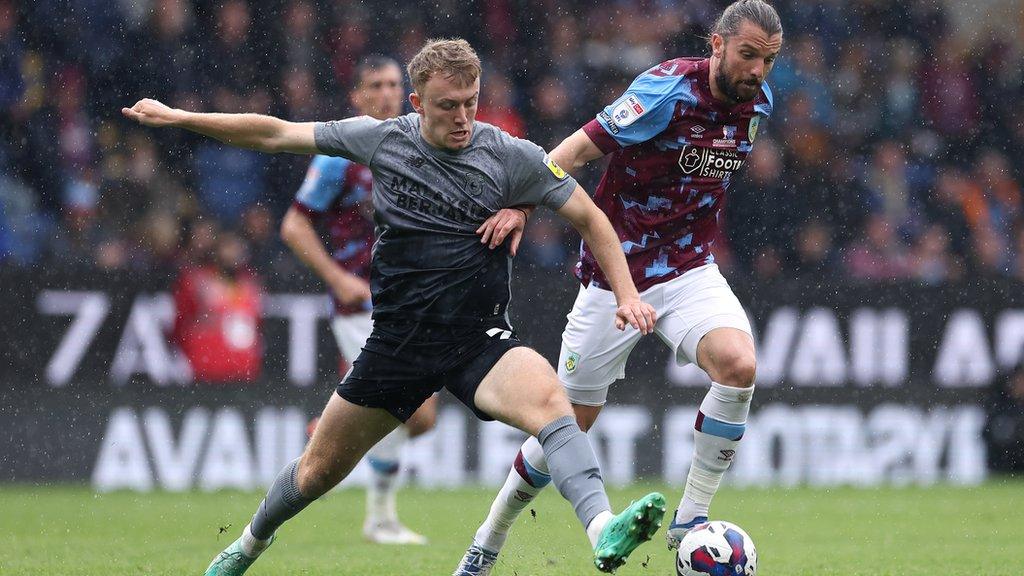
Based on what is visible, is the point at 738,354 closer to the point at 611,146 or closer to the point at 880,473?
the point at 611,146

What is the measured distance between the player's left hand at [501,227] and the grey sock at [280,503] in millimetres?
1193

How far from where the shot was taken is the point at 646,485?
12.1 metres

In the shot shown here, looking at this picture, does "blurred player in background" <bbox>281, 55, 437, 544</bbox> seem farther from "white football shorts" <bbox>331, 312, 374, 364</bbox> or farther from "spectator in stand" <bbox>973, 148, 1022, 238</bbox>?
"spectator in stand" <bbox>973, 148, 1022, 238</bbox>

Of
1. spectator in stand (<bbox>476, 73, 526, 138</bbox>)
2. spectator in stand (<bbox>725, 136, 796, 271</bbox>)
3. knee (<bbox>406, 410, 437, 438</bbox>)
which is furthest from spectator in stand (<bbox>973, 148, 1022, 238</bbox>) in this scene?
knee (<bbox>406, 410, 437, 438</bbox>)

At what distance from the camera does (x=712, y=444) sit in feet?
21.6

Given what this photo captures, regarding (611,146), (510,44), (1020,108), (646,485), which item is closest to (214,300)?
(646,485)

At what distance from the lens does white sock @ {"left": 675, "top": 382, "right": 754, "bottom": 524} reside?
651cm

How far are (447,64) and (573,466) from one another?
153 cm

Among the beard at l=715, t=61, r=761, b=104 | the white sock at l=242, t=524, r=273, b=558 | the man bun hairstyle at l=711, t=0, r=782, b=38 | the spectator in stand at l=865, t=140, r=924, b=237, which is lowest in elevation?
the white sock at l=242, t=524, r=273, b=558

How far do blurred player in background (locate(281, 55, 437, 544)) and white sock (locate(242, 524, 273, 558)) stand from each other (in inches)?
107

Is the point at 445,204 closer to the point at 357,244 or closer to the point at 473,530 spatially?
the point at 357,244

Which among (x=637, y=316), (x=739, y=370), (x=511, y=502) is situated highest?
(x=637, y=316)

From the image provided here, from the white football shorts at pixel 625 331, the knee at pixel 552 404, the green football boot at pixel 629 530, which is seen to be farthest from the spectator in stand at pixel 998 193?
the green football boot at pixel 629 530

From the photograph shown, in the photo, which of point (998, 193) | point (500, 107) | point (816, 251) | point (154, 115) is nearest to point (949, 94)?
point (998, 193)
